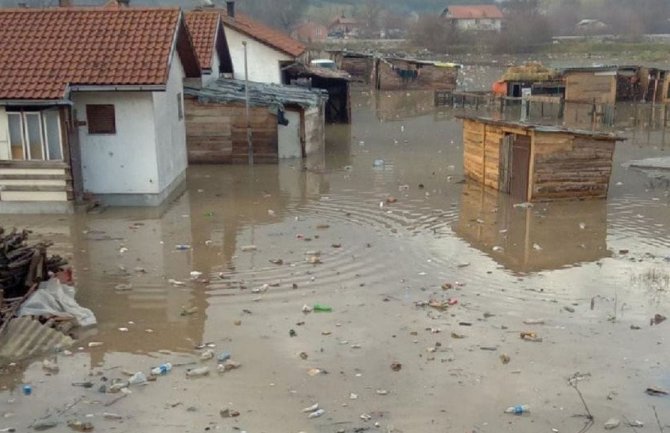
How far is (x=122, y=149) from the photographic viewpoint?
16250mm

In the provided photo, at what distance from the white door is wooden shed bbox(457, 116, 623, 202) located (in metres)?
6.71

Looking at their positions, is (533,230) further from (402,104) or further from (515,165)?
(402,104)

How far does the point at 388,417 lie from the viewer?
760 cm

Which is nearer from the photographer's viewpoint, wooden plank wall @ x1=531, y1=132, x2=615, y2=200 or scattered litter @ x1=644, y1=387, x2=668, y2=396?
scattered litter @ x1=644, y1=387, x2=668, y2=396

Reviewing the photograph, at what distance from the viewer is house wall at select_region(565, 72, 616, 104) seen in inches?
1519

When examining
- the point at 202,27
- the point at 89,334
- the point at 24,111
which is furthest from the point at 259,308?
the point at 202,27

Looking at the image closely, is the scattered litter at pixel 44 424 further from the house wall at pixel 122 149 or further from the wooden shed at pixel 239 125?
the wooden shed at pixel 239 125

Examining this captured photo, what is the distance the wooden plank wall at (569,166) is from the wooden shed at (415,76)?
31109mm

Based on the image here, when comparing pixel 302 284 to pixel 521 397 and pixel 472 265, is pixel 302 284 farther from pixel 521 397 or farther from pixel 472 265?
pixel 521 397

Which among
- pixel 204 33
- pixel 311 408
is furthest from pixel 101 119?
pixel 311 408

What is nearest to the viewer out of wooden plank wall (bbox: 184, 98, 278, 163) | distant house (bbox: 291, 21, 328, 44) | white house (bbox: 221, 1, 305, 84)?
wooden plank wall (bbox: 184, 98, 278, 163)

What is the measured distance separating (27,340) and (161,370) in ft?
5.78

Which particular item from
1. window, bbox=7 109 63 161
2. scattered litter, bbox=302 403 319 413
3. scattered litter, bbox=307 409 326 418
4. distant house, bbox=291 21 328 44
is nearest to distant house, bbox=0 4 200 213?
window, bbox=7 109 63 161

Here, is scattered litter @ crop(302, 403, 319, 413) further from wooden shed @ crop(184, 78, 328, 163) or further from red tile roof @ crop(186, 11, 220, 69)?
red tile roof @ crop(186, 11, 220, 69)
